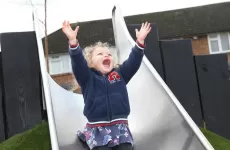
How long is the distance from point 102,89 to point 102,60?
0.99 feet

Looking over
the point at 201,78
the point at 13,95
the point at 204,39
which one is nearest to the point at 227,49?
the point at 204,39

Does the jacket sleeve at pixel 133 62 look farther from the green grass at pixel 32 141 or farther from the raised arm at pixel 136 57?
the green grass at pixel 32 141

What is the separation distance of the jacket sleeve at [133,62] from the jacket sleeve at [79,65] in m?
0.36

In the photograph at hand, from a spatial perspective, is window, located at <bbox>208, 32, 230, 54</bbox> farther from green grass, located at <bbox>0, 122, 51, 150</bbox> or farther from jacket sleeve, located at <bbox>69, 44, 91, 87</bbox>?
jacket sleeve, located at <bbox>69, 44, 91, 87</bbox>

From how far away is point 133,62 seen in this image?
11.1ft

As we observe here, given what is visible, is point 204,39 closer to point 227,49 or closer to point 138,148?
point 227,49

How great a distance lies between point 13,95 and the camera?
4.50 metres

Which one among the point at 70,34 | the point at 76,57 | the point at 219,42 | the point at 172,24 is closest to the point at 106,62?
the point at 76,57

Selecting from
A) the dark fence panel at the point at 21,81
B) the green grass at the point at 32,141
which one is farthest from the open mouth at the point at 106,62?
the dark fence panel at the point at 21,81

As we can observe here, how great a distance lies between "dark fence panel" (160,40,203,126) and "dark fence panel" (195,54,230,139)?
0.43 feet

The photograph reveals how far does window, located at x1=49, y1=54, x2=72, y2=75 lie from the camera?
73.7 ft

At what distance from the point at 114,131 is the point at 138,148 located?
361mm

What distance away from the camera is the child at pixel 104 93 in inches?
121

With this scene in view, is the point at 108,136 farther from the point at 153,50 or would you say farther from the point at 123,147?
the point at 153,50
